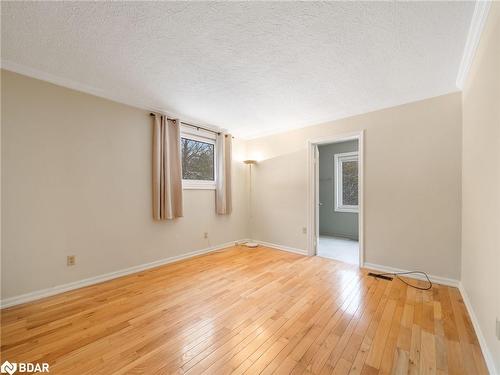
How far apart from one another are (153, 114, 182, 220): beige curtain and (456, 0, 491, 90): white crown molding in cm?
331

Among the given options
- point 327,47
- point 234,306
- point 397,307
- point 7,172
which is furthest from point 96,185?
point 397,307

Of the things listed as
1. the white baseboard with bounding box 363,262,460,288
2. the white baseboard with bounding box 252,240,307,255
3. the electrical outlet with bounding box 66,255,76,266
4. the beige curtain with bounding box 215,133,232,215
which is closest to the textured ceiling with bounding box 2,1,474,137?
the beige curtain with bounding box 215,133,232,215

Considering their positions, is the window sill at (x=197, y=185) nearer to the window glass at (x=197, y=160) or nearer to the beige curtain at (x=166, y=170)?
the window glass at (x=197, y=160)

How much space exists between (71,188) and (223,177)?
7.37ft

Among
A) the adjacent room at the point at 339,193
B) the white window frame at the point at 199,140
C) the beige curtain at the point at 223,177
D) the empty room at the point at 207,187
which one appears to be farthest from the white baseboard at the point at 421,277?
the white window frame at the point at 199,140

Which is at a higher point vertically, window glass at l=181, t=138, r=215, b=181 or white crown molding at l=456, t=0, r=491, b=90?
white crown molding at l=456, t=0, r=491, b=90

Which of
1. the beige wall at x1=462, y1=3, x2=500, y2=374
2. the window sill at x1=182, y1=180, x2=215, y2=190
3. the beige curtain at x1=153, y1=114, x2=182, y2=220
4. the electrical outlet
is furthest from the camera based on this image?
the window sill at x1=182, y1=180, x2=215, y2=190

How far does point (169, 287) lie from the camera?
2494mm

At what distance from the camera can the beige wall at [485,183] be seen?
1.28m

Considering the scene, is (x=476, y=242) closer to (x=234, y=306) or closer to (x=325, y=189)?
(x=234, y=306)

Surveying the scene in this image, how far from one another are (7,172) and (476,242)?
170 inches

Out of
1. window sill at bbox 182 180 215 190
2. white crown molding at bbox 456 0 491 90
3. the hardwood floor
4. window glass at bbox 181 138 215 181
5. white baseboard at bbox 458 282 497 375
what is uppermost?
white crown molding at bbox 456 0 491 90

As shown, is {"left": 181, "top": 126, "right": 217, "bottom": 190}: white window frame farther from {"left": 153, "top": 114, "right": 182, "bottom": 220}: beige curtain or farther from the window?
{"left": 153, "top": 114, "right": 182, "bottom": 220}: beige curtain

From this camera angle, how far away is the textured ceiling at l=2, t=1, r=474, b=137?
1467 mm
